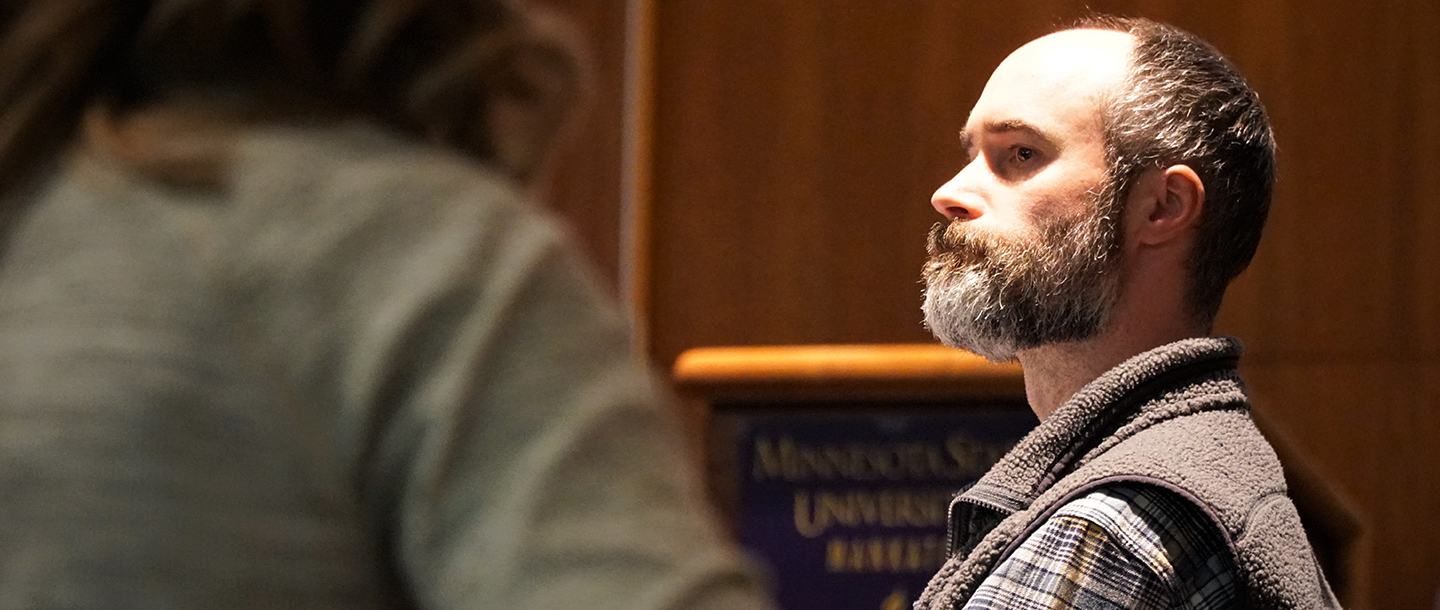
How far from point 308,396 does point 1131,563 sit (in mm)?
685

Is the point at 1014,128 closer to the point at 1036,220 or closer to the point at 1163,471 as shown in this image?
the point at 1036,220

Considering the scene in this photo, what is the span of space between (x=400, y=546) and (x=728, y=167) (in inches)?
72.8

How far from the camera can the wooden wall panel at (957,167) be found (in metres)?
1.99

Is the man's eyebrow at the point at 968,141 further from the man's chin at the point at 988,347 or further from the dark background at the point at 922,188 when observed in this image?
the dark background at the point at 922,188

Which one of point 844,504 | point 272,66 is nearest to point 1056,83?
point 844,504

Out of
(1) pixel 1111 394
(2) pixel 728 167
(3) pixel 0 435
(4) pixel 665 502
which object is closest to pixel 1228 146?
(1) pixel 1111 394

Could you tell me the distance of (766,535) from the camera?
154cm

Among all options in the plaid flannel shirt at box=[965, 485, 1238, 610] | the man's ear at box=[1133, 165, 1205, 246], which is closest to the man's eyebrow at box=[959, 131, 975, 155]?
the man's ear at box=[1133, 165, 1205, 246]

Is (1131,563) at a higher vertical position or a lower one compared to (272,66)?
lower

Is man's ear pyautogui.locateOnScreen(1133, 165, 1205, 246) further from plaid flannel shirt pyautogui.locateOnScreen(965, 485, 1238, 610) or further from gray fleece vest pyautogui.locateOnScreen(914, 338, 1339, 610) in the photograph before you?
plaid flannel shirt pyautogui.locateOnScreen(965, 485, 1238, 610)

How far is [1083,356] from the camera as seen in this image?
1.13 m

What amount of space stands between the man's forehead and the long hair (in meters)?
0.75

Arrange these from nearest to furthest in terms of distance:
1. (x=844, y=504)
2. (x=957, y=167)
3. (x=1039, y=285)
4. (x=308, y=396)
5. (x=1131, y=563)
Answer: (x=308, y=396) → (x=1131, y=563) → (x=1039, y=285) → (x=844, y=504) → (x=957, y=167)

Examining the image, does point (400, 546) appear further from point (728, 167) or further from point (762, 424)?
point (728, 167)
